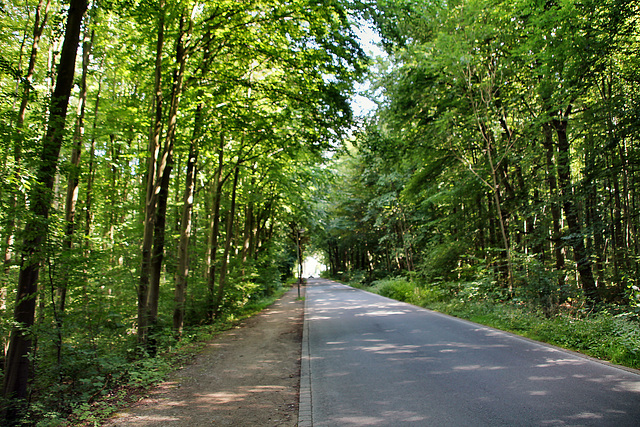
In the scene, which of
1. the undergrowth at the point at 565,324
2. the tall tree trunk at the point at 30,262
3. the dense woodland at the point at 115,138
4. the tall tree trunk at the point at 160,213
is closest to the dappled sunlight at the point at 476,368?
the undergrowth at the point at 565,324

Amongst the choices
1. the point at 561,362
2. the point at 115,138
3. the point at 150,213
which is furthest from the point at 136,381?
the point at 115,138

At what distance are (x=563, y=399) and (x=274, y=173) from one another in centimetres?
1230

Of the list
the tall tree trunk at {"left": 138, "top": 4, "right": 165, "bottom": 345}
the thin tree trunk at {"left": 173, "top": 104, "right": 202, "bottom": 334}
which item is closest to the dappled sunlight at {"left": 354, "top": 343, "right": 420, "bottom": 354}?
the tall tree trunk at {"left": 138, "top": 4, "right": 165, "bottom": 345}

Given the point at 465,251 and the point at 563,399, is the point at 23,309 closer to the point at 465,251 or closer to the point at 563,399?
the point at 563,399

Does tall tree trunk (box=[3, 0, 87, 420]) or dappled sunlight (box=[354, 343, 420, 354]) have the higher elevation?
tall tree trunk (box=[3, 0, 87, 420])

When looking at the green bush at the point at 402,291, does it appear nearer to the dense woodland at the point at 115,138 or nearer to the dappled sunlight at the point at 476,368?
the dense woodland at the point at 115,138

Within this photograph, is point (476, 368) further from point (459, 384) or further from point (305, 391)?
point (305, 391)

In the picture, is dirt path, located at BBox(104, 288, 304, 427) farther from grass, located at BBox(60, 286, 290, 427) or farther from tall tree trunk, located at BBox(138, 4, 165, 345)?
tall tree trunk, located at BBox(138, 4, 165, 345)

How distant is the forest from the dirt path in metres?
0.81

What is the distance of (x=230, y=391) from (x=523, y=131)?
1299 cm

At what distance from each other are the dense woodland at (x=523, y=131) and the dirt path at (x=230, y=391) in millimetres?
6078

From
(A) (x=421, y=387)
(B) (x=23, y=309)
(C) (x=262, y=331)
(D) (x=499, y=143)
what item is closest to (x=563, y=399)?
(A) (x=421, y=387)

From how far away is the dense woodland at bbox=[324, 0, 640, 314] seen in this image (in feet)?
28.4

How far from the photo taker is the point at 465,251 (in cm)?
1694
